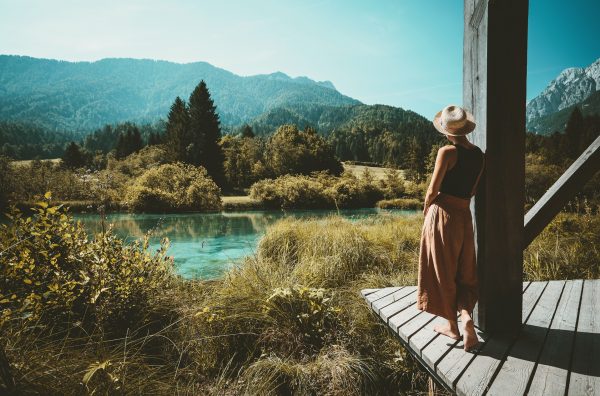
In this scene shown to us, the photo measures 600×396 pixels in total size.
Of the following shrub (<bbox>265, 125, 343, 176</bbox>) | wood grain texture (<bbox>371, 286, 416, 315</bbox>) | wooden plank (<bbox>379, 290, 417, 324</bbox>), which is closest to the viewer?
wooden plank (<bbox>379, 290, 417, 324</bbox>)

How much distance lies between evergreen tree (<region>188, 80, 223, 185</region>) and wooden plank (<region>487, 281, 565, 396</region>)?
33089mm

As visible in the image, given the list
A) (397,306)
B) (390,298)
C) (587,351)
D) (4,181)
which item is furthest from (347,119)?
(587,351)

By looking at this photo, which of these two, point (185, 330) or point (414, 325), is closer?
point (414, 325)

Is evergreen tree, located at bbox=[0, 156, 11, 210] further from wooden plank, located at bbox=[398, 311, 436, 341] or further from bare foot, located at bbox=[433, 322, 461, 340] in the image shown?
bare foot, located at bbox=[433, 322, 461, 340]

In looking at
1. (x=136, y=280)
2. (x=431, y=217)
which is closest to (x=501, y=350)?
(x=431, y=217)

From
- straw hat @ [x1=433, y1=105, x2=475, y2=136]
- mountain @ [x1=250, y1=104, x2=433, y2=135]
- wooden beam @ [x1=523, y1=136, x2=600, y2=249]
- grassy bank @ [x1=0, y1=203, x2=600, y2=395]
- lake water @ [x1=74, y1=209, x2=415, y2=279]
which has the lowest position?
lake water @ [x1=74, y1=209, x2=415, y2=279]

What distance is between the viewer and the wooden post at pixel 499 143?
1917 mm

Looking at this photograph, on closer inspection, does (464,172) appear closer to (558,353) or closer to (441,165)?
(441,165)

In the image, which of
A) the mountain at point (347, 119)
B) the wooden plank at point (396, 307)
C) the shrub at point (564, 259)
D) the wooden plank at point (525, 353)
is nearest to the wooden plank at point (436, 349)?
the wooden plank at point (525, 353)

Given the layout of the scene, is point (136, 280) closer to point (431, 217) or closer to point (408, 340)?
point (408, 340)

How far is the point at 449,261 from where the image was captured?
201cm

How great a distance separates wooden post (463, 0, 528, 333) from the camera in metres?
1.92

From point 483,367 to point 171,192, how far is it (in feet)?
74.1

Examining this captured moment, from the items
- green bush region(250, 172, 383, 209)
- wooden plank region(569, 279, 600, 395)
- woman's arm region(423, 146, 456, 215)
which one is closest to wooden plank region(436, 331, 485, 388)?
wooden plank region(569, 279, 600, 395)
